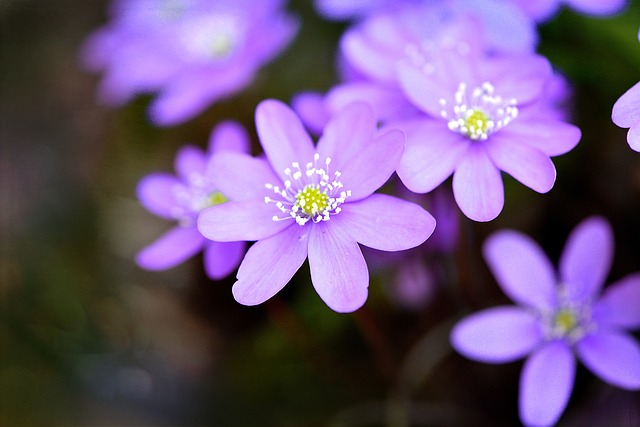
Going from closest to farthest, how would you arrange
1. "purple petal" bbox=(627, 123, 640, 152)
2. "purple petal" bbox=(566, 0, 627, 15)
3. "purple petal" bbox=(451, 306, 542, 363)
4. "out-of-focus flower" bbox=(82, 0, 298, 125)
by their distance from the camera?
"purple petal" bbox=(627, 123, 640, 152) < "purple petal" bbox=(451, 306, 542, 363) < "purple petal" bbox=(566, 0, 627, 15) < "out-of-focus flower" bbox=(82, 0, 298, 125)

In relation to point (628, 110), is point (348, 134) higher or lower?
higher

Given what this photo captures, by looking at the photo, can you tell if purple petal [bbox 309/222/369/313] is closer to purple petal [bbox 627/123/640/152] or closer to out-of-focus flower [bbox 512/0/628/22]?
purple petal [bbox 627/123/640/152]

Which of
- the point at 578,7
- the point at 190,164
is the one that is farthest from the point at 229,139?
the point at 578,7

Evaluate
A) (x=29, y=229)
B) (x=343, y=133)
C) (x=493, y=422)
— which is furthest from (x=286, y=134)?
(x=29, y=229)

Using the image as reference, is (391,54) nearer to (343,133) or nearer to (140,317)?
(343,133)

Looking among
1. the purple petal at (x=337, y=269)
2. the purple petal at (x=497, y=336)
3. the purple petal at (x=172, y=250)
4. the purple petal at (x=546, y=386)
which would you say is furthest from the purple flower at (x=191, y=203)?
the purple petal at (x=546, y=386)

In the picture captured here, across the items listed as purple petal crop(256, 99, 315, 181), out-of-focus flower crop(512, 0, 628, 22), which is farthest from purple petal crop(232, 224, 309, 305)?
out-of-focus flower crop(512, 0, 628, 22)

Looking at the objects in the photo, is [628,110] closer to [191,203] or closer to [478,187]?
[478,187]

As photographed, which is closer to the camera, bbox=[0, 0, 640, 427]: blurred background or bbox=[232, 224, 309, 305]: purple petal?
bbox=[232, 224, 309, 305]: purple petal
